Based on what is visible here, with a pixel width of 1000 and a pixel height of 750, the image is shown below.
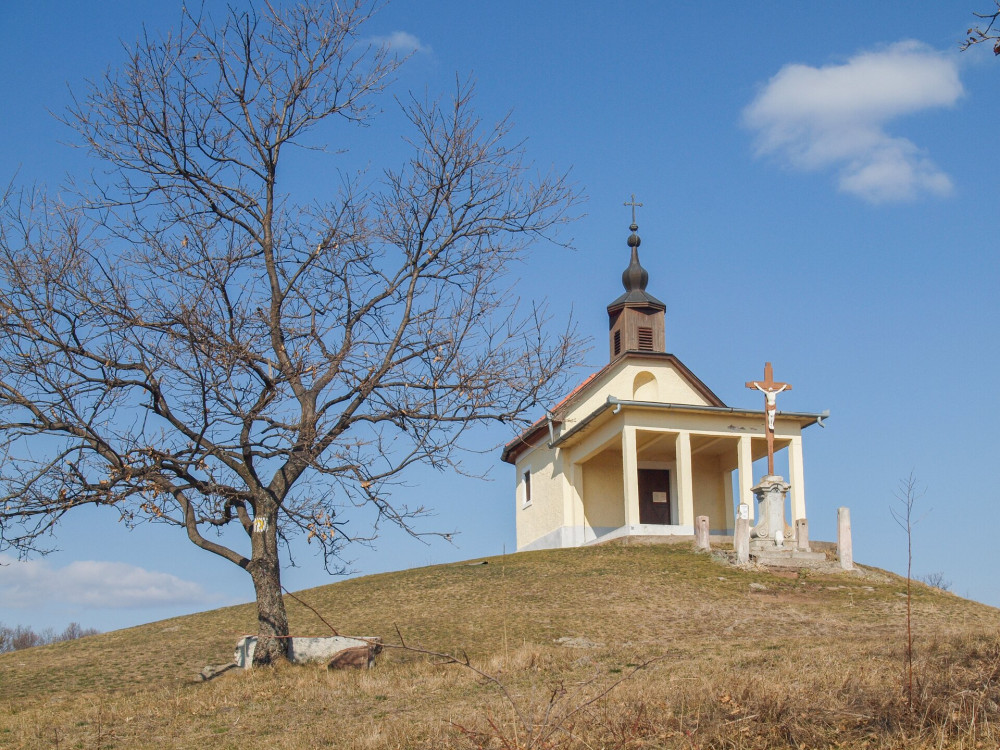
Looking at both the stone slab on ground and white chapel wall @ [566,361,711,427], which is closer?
the stone slab on ground

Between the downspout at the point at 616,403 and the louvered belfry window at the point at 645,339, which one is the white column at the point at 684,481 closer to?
the downspout at the point at 616,403

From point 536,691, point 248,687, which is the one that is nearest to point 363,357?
point 248,687

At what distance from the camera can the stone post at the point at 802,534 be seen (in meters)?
23.3

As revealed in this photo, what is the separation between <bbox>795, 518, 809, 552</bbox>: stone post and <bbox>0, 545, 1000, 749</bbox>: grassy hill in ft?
5.85

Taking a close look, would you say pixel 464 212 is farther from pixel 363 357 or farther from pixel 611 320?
pixel 611 320

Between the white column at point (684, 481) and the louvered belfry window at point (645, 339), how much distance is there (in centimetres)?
451

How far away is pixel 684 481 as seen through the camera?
92.7 feet

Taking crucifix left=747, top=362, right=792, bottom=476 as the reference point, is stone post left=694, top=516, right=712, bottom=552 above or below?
below

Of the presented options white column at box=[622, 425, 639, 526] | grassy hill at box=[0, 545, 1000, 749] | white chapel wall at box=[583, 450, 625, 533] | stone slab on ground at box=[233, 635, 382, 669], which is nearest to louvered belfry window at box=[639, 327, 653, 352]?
white chapel wall at box=[583, 450, 625, 533]

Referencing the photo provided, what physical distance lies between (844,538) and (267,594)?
14.5 m

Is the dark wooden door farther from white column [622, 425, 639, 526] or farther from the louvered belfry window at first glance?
white column [622, 425, 639, 526]

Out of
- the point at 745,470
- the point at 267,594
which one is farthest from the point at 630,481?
the point at 267,594

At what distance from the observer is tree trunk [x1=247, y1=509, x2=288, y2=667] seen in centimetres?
1240

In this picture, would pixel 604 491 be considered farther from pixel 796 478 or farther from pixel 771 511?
pixel 771 511
